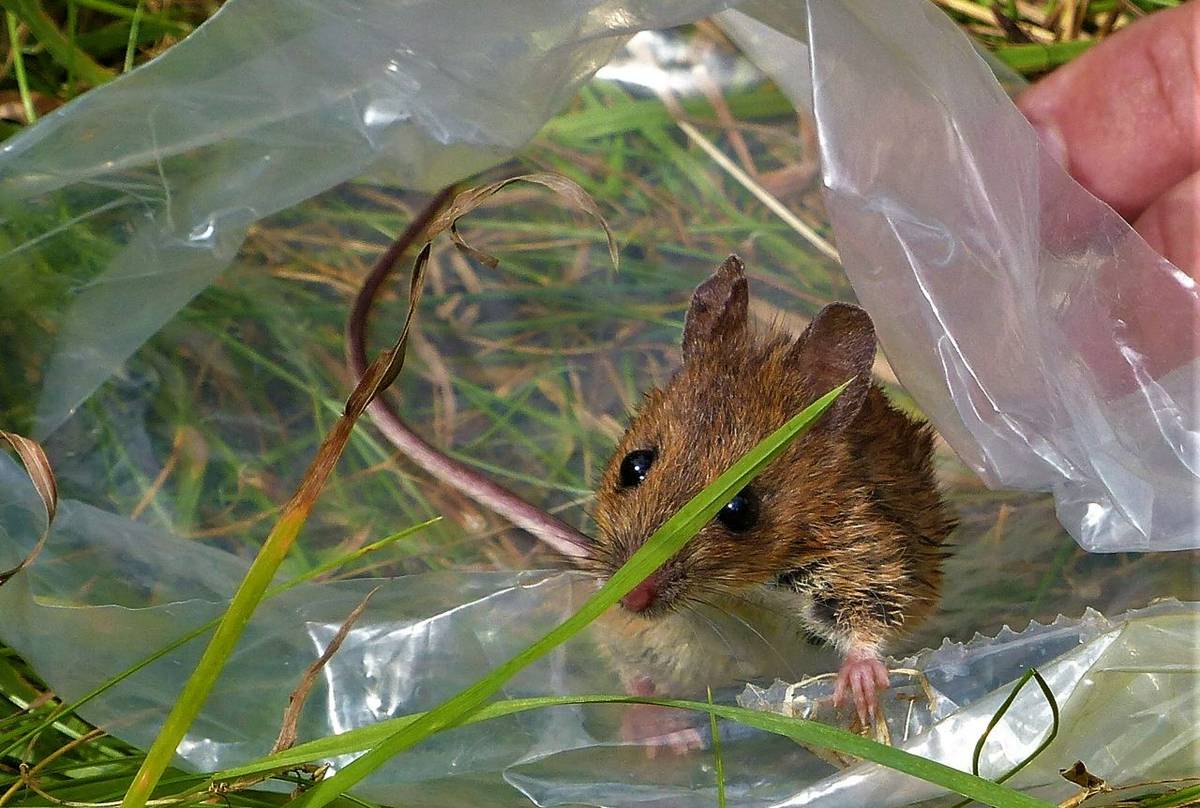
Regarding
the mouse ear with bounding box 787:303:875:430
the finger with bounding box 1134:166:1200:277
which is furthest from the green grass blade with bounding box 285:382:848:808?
the finger with bounding box 1134:166:1200:277

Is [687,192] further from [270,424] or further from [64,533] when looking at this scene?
[64,533]

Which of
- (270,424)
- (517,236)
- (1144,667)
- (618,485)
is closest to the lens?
(1144,667)

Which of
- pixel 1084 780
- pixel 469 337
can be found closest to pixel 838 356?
pixel 1084 780

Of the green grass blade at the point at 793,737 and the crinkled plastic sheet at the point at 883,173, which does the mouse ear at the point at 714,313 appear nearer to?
the crinkled plastic sheet at the point at 883,173

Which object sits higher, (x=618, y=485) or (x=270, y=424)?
(x=618, y=485)

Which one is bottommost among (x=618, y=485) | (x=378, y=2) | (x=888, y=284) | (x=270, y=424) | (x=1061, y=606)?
(x=1061, y=606)

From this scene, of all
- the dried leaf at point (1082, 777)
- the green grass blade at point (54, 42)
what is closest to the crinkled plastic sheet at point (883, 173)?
the dried leaf at point (1082, 777)

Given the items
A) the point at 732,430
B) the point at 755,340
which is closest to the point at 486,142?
the point at 755,340

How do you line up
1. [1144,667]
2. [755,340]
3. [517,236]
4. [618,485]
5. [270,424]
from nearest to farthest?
[1144,667]
[618,485]
[755,340]
[270,424]
[517,236]
